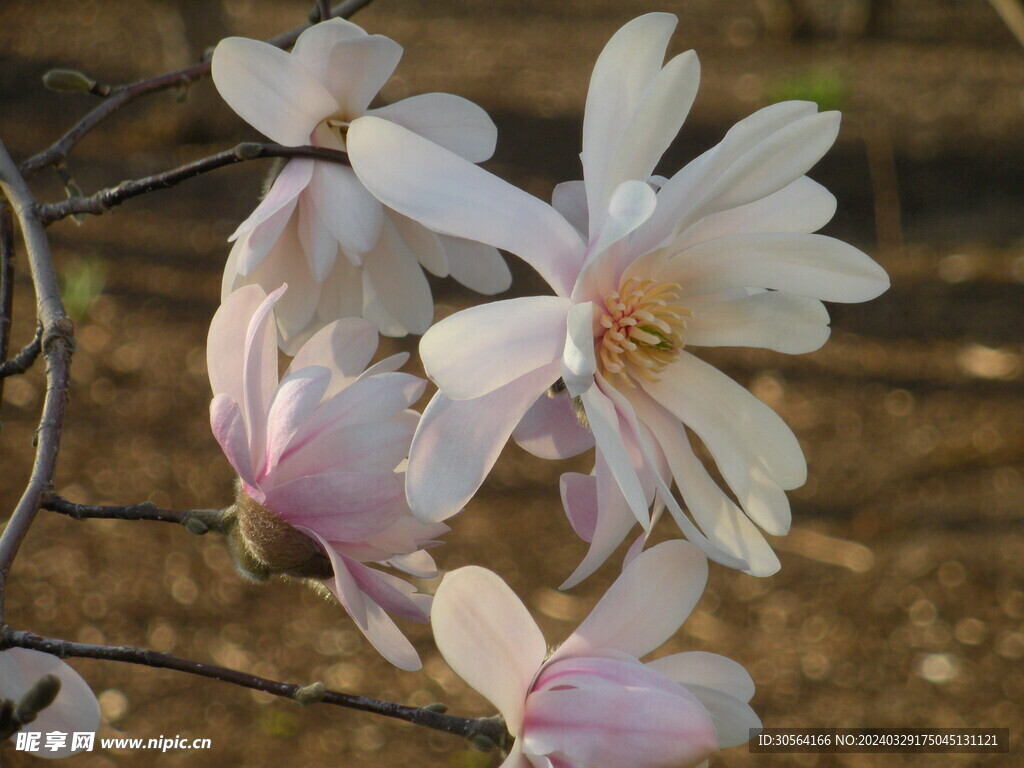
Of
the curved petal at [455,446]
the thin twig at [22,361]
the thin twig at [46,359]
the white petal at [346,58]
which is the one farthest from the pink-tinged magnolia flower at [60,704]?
the white petal at [346,58]

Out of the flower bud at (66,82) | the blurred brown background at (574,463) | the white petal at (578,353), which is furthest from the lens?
the blurred brown background at (574,463)

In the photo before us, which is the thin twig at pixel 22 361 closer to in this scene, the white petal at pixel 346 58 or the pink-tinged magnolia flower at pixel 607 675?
the white petal at pixel 346 58

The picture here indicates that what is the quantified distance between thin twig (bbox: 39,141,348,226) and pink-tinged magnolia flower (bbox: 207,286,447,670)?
120mm

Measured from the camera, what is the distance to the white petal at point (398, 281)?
69 centimetres

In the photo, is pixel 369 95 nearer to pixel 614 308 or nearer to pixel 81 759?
pixel 614 308

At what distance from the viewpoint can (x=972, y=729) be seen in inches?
70.2

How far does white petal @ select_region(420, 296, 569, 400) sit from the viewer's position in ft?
1.52

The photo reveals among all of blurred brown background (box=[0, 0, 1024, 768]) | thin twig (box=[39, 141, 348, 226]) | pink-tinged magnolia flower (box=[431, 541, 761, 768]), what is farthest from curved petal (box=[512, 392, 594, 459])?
blurred brown background (box=[0, 0, 1024, 768])

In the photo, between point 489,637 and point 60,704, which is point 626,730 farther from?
point 60,704

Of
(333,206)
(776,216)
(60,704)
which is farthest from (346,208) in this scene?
(60,704)

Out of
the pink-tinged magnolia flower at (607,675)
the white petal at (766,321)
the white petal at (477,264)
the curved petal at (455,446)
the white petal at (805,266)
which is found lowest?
the pink-tinged magnolia flower at (607,675)

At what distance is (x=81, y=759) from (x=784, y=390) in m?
1.70

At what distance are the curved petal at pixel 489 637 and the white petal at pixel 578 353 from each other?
104 millimetres

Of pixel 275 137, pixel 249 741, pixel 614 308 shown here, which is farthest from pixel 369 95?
pixel 249 741
